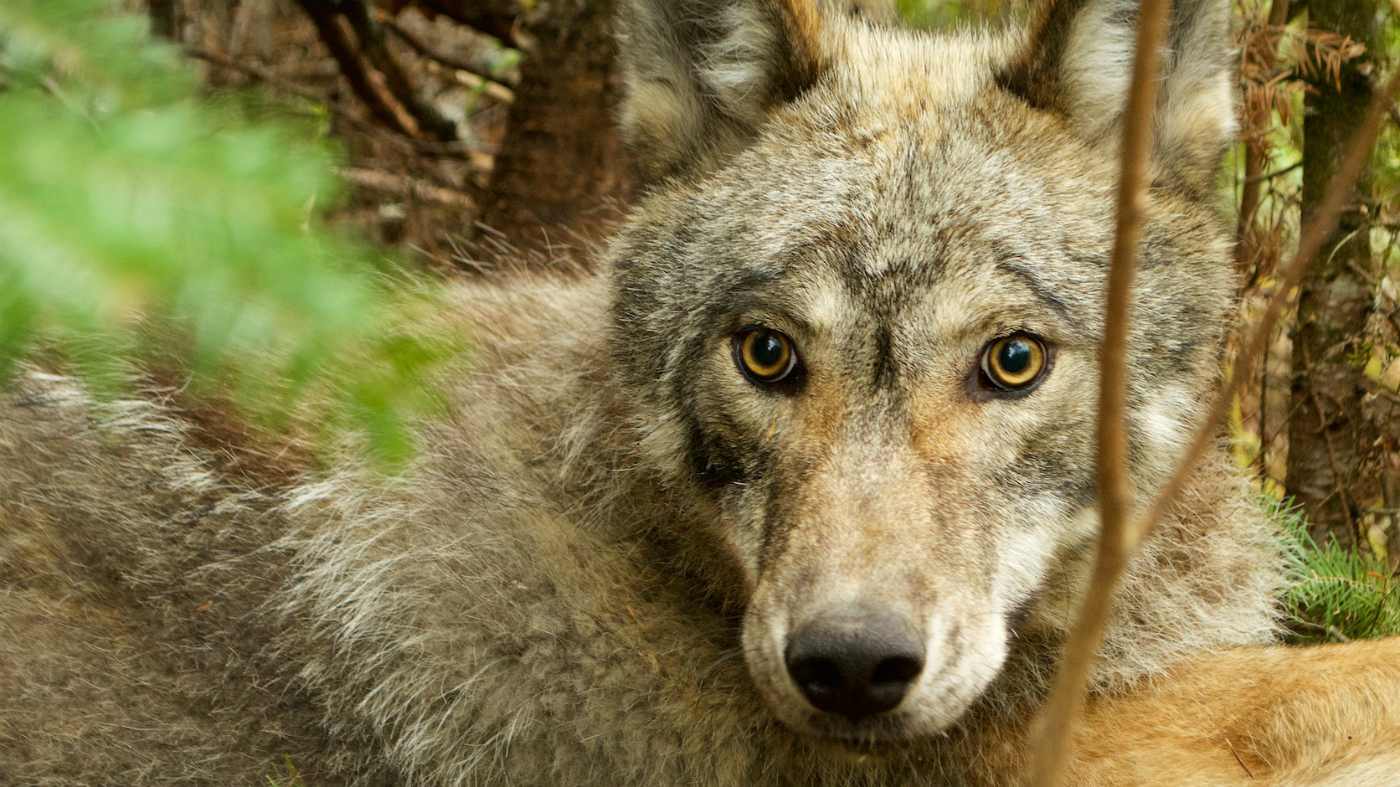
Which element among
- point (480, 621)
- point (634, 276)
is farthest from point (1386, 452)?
point (480, 621)

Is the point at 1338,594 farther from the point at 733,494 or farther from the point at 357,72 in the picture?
the point at 357,72

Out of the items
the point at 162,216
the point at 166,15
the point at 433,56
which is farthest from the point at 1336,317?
the point at 166,15

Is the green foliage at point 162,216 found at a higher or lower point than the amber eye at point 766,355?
higher

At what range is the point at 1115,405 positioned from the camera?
1737 millimetres

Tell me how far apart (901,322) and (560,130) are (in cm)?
386

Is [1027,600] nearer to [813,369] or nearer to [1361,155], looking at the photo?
[813,369]

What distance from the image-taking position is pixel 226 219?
3.78 feet

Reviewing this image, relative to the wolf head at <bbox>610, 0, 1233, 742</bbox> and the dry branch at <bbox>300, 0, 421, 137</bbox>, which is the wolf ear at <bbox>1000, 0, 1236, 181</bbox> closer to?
the wolf head at <bbox>610, 0, 1233, 742</bbox>

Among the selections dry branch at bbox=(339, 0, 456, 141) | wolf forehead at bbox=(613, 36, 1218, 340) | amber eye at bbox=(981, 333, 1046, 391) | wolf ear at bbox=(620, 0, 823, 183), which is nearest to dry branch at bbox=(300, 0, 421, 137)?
dry branch at bbox=(339, 0, 456, 141)

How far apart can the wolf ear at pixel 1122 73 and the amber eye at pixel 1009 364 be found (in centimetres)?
70

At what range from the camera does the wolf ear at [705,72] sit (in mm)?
3342

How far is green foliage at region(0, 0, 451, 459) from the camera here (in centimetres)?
101

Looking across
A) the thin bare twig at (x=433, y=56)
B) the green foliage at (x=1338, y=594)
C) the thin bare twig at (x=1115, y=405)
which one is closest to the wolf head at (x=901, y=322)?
the thin bare twig at (x=1115, y=405)

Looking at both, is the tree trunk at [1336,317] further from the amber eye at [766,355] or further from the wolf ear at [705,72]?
the amber eye at [766,355]
